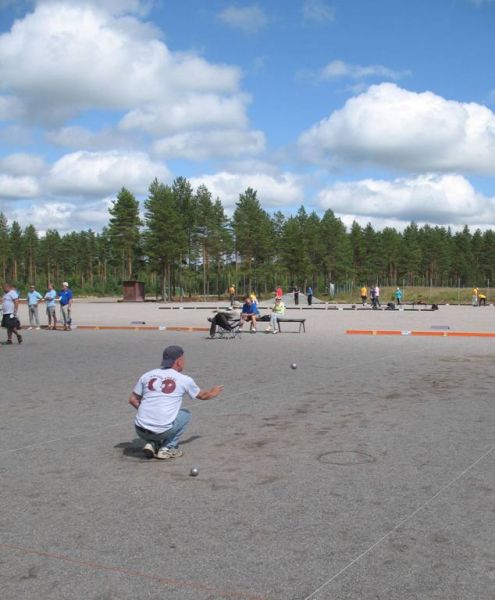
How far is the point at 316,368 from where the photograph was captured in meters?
13.9

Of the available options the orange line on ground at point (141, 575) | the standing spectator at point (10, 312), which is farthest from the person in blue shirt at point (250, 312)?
the orange line on ground at point (141, 575)

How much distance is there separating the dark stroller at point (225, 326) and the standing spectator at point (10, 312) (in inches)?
250

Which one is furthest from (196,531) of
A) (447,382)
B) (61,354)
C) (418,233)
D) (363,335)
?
(418,233)

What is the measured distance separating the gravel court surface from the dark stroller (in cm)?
1114

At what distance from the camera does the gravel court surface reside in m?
3.88

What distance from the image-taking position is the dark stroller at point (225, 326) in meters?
22.7

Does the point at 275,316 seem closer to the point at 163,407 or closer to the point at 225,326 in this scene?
the point at 225,326

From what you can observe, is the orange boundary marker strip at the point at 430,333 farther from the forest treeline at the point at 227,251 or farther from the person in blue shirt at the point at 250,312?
the forest treeline at the point at 227,251

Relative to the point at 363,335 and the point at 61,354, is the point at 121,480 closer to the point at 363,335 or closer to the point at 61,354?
the point at 61,354

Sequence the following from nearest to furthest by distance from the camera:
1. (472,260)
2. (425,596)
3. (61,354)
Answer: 1. (425,596)
2. (61,354)
3. (472,260)

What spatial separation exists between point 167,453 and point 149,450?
21 centimetres

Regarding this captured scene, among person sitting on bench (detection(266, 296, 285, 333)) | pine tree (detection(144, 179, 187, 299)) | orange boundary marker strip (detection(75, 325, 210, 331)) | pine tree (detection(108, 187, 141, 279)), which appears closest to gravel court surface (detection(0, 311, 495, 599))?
person sitting on bench (detection(266, 296, 285, 333))

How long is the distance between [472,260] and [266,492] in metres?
162

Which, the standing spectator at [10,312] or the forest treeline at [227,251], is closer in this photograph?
the standing spectator at [10,312]
